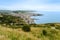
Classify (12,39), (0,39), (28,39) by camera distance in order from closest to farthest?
1. (0,39)
2. (12,39)
3. (28,39)

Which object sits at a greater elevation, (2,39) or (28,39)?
(2,39)

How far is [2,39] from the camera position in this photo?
24.2ft

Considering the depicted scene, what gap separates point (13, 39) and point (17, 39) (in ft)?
1.22

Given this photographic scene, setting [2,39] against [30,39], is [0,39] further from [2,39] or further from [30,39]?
[30,39]

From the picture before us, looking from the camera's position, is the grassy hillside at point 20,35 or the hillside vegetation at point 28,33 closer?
the grassy hillside at point 20,35

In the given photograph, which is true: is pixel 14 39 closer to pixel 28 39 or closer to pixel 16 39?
pixel 16 39

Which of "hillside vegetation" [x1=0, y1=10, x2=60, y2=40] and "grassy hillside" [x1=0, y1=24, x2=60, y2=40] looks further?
"hillside vegetation" [x1=0, y1=10, x2=60, y2=40]

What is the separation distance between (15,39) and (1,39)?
1.69 metres

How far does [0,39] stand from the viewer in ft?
23.8

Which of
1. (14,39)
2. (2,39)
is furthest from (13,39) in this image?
(2,39)

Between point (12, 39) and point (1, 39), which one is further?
point (12, 39)

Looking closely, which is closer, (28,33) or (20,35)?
(20,35)

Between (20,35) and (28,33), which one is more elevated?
(20,35)

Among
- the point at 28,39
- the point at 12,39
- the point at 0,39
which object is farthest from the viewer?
the point at 28,39
